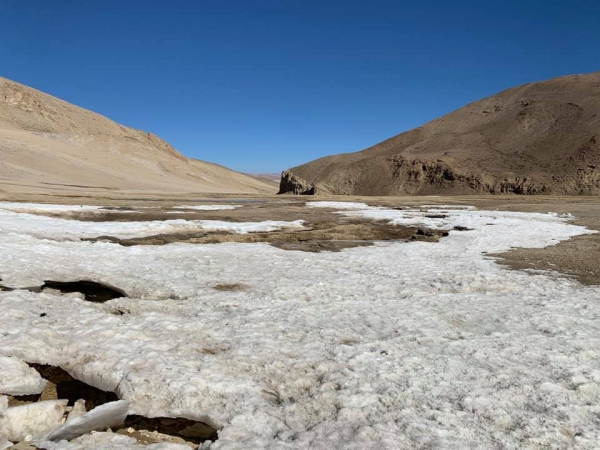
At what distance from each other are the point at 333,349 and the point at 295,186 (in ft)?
285

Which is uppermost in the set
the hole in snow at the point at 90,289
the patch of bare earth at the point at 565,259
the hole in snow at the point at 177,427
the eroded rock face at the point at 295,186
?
the eroded rock face at the point at 295,186

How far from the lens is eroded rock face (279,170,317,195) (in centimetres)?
8915

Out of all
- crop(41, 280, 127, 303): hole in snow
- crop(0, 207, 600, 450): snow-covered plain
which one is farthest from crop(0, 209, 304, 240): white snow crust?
crop(41, 280, 127, 303): hole in snow

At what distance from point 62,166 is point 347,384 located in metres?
100.0

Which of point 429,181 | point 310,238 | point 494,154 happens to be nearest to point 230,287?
point 310,238

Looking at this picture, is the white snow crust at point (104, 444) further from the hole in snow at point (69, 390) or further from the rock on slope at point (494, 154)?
the rock on slope at point (494, 154)

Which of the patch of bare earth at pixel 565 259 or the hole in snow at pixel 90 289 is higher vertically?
the patch of bare earth at pixel 565 259

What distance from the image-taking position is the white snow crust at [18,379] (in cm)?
491

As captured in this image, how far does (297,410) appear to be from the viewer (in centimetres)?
473

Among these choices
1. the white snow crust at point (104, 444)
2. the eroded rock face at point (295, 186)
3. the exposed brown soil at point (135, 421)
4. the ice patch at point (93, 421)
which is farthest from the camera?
the eroded rock face at point (295, 186)

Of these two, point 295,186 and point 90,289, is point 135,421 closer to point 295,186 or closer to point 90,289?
point 90,289

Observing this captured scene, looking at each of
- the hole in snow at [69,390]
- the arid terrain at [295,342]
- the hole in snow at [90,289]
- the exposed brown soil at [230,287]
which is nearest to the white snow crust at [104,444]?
the arid terrain at [295,342]

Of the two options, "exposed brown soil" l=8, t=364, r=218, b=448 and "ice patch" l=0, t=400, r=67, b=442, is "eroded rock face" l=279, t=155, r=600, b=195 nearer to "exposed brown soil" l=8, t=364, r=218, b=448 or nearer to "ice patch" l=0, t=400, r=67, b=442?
"exposed brown soil" l=8, t=364, r=218, b=448

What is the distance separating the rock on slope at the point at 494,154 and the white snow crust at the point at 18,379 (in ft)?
272
